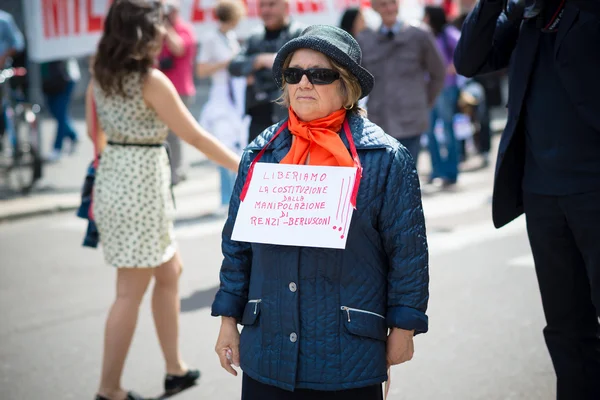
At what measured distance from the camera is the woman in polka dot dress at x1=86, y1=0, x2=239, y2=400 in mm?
4332

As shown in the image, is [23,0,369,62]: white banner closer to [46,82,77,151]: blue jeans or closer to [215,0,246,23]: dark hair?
[215,0,246,23]: dark hair

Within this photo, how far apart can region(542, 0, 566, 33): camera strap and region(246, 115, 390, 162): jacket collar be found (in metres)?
0.83

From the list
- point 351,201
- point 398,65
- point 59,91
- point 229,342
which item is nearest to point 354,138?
point 351,201

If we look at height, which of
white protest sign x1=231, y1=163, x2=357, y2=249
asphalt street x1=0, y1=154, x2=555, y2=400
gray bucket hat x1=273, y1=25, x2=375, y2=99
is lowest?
asphalt street x1=0, y1=154, x2=555, y2=400

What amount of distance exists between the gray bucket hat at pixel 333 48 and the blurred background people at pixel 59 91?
10.2 meters

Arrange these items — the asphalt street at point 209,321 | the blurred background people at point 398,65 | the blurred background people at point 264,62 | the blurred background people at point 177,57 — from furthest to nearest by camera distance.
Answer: the blurred background people at point 177,57 < the blurred background people at point 398,65 < the blurred background people at point 264,62 < the asphalt street at point 209,321

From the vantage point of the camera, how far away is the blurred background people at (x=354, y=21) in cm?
880

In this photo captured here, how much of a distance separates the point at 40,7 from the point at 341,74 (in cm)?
857

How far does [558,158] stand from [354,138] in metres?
0.85

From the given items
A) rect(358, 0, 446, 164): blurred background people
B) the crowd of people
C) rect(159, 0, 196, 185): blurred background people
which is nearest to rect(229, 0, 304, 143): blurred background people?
rect(358, 0, 446, 164): blurred background people

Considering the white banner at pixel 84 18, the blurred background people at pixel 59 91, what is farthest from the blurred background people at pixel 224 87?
the blurred background people at pixel 59 91

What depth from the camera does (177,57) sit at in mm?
10367

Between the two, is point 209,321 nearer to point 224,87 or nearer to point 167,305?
point 167,305

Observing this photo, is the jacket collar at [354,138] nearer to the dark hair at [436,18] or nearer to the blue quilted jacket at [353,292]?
the blue quilted jacket at [353,292]
